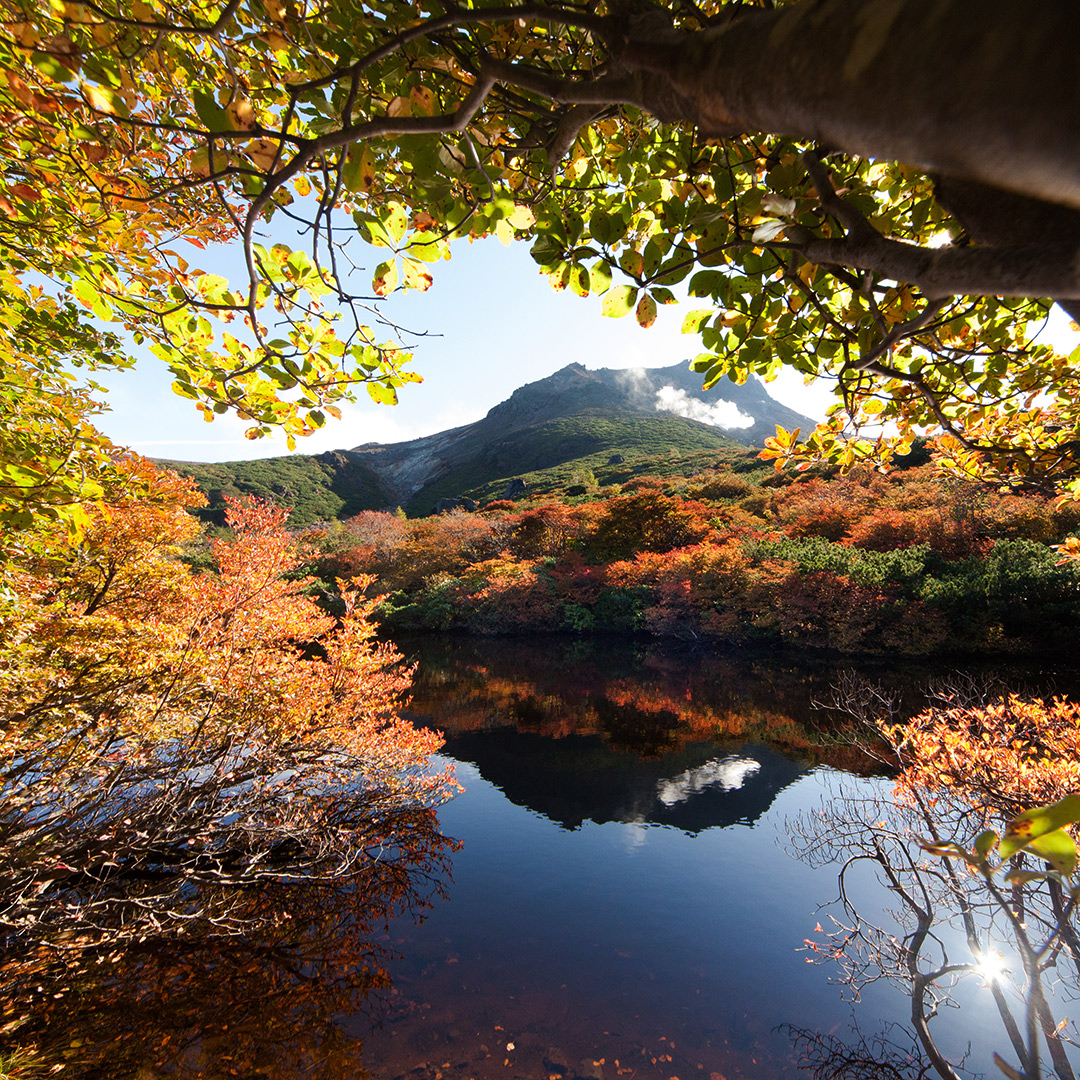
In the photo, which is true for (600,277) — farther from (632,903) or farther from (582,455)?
(582,455)

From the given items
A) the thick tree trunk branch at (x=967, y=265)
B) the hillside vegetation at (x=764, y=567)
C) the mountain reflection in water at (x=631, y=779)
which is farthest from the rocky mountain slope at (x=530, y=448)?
the thick tree trunk branch at (x=967, y=265)

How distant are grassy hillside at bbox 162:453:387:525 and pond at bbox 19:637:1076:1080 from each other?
57.0m

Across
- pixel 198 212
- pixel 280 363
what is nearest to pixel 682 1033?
pixel 280 363

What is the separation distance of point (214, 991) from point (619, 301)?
6.94 metres

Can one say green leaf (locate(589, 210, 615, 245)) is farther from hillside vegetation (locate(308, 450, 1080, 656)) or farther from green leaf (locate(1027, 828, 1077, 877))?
hillside vegetation (locate(308, 450, 1080, 656))

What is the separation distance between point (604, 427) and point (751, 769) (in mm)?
77339

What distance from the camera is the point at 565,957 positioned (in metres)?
5.75

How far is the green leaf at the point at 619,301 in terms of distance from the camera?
1.80 m

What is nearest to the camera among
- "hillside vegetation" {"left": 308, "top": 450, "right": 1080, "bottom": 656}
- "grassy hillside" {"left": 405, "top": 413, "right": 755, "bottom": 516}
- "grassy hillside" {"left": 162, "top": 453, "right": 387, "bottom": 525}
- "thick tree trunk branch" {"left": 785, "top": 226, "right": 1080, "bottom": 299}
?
"thick tree trunk branch" {"left": 785, "top": 226, "right": 1080, "bottom": 299}

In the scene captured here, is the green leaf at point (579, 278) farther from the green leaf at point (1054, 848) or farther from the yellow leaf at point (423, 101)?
the green leaf at point (1054, 848)

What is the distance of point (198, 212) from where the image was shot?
2.55 meters

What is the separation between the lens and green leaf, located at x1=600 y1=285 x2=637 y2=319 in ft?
5.92

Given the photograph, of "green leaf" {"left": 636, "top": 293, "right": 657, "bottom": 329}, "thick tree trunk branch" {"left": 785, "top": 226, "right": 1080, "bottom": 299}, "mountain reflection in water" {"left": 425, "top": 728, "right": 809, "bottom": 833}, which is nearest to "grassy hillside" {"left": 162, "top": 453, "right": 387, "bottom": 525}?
"mountain reflection in water" {"left": 425, "top": 728, "right": 809, "bottom": 833}

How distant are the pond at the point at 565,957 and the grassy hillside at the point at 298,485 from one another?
57.0 m
